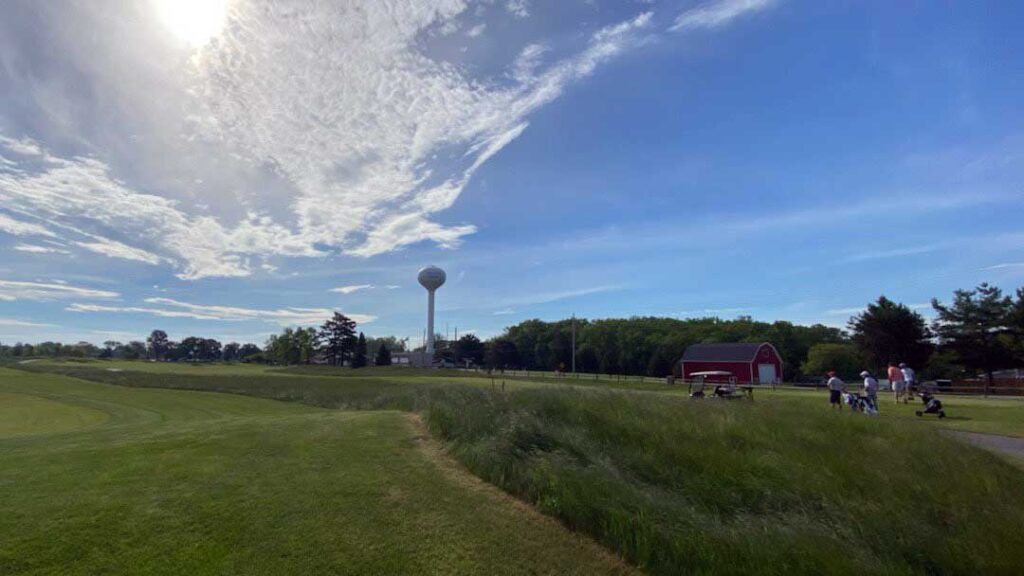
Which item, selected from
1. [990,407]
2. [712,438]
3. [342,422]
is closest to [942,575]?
[712,438]

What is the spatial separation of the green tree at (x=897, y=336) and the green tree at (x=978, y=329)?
3151 millimetres

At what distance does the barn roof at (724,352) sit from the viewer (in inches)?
2591

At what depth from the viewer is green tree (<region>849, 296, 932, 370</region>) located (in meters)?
53.4

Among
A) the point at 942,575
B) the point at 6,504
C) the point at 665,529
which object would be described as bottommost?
the point at 942,575

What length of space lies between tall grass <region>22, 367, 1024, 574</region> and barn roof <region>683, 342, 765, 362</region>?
179 feet

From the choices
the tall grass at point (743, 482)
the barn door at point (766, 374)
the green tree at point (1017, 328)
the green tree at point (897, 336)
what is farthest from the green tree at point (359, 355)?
the tall grass at point (743, 482)

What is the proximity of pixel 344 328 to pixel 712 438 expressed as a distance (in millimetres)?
113260

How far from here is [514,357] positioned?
121438 millimetres

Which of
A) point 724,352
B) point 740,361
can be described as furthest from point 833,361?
point 740,361

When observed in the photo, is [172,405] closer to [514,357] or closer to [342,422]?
[342,422]

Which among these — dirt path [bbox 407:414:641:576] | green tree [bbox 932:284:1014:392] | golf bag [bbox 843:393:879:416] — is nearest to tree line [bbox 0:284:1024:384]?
green tree [bbox 932:284:1014:392]

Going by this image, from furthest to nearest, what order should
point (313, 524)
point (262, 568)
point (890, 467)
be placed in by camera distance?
point (890, 467) → point (313, 524) → point (262, 568)

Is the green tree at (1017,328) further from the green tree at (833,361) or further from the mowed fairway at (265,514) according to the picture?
the mowed fairway at (265,514)

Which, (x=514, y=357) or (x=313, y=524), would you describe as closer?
(x=313, y=524)
